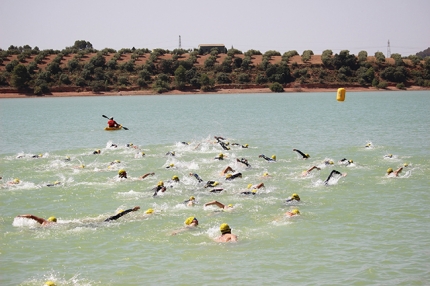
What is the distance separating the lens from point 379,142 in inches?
1463

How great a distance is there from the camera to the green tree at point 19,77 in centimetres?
9688

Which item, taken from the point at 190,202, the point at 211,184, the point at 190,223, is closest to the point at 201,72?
the point at 211,184

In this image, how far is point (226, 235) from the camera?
15781mm

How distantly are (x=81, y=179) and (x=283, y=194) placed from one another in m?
10.3

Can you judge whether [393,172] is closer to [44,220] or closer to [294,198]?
[294,198]

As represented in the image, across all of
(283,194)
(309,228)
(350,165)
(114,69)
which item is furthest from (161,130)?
(114,69)

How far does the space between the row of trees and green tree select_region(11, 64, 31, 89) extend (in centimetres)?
21

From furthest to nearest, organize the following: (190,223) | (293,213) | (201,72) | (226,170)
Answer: (201,72) → (226,170) → (293,213) → (190,223)

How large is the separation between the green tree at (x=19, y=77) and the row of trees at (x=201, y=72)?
0.21 meters

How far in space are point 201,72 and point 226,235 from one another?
321 feet

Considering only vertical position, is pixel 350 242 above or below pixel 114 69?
below

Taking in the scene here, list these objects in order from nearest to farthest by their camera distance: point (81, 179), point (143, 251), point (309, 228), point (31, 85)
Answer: point (143, 251)
point (309, 228)
point (81, 179)
point (31, 85)

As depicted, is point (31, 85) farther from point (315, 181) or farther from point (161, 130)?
point (315, 181)

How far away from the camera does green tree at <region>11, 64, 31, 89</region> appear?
96875mm
